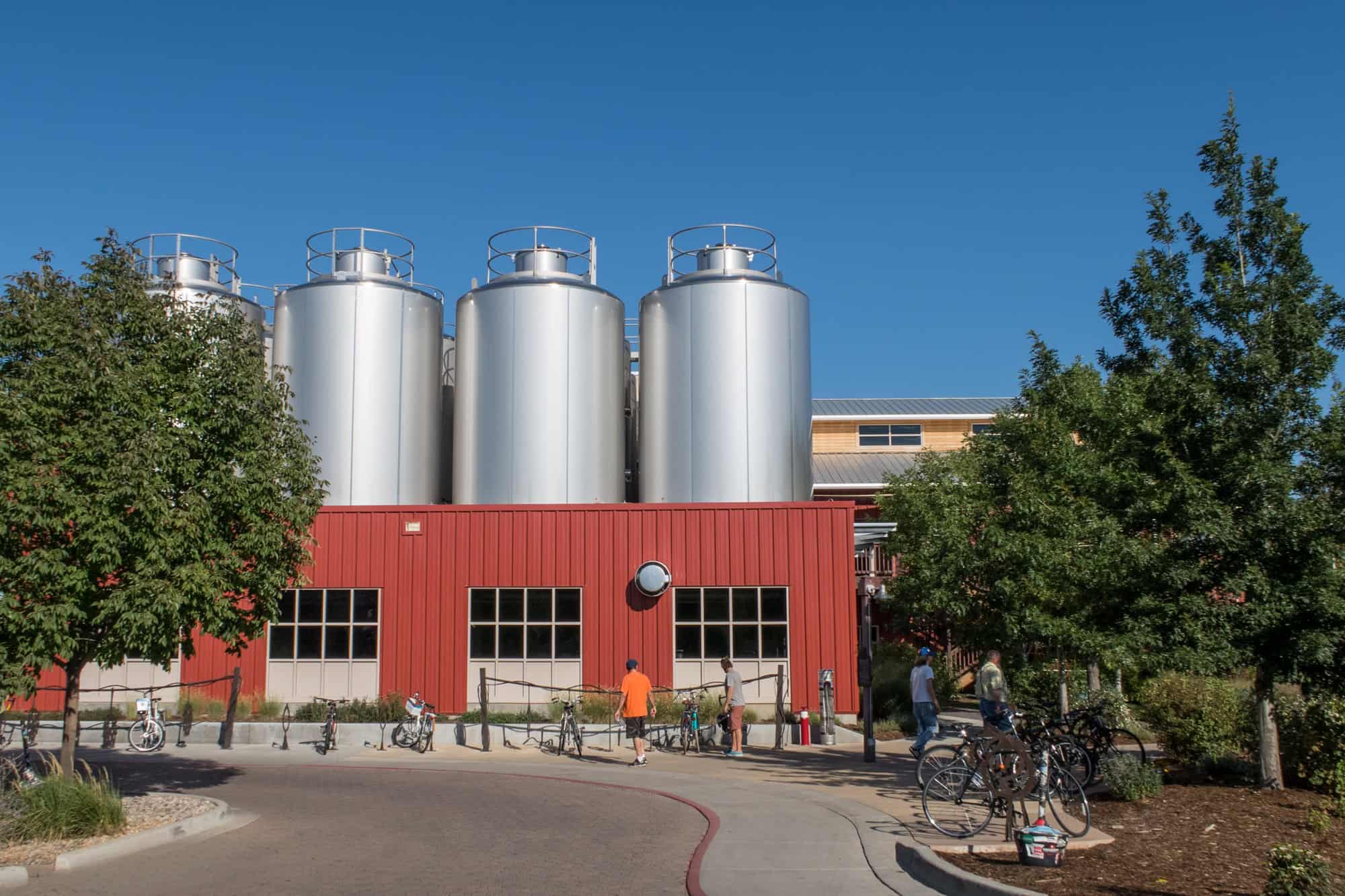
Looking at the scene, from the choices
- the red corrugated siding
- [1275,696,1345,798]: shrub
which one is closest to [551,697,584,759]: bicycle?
the red corrugated siding

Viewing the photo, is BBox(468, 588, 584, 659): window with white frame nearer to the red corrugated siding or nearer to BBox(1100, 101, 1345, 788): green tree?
the red corrugated siding

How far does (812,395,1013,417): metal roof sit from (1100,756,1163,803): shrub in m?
38.1

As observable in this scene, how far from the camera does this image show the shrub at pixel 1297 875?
775 cm

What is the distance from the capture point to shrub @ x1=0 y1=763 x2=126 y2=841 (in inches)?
458

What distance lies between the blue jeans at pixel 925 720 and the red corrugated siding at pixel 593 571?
6197mm

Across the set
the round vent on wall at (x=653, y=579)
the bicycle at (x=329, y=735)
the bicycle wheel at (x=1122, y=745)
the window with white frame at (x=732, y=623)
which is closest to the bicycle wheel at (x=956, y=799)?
the bicycle wheel at (x=1122, y=745)

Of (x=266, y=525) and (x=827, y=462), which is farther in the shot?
(x=827, y=462)

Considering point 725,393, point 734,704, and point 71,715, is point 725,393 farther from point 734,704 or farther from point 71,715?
point 71,715

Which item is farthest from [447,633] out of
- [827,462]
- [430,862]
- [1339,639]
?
[827,462]

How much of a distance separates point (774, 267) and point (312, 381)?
12301mm

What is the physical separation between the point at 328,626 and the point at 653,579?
7610mm

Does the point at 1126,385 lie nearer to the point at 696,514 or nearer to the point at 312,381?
the point at 696,514

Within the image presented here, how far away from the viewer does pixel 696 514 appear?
25.7 meters

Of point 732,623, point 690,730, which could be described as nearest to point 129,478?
point 690,730
